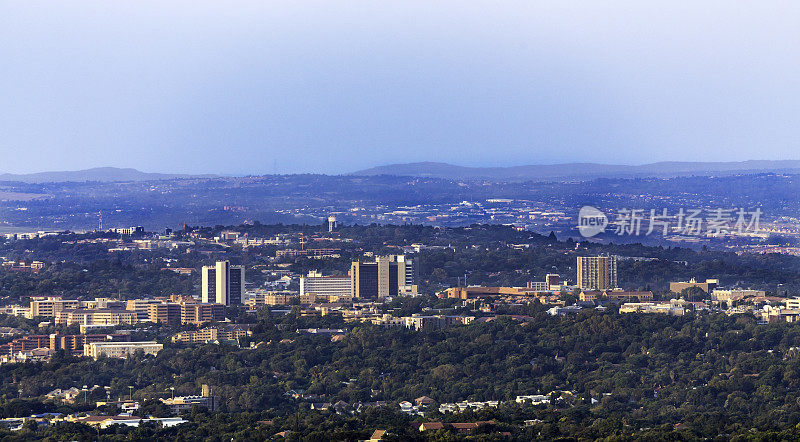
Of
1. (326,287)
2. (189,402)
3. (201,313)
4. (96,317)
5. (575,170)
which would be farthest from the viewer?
(575,170)

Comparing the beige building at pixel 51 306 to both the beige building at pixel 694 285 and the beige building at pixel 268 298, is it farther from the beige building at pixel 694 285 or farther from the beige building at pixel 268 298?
the beige building at pixel 694 285

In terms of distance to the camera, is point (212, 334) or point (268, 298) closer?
point (212, 334)

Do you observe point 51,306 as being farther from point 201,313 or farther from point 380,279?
point 380,279

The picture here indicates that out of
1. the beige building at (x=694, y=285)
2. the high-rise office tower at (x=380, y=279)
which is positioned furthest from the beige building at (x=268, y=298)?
the beige building at (x=694, y=285)

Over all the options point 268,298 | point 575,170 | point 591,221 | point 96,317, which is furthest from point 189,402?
point 575,170

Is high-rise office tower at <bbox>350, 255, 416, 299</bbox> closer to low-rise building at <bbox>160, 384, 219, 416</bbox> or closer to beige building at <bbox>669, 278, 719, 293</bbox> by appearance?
beige building at <bbox>669, 278, 719, 293</bbox>

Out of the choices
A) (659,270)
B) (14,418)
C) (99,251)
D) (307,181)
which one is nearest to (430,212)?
(307,181)
